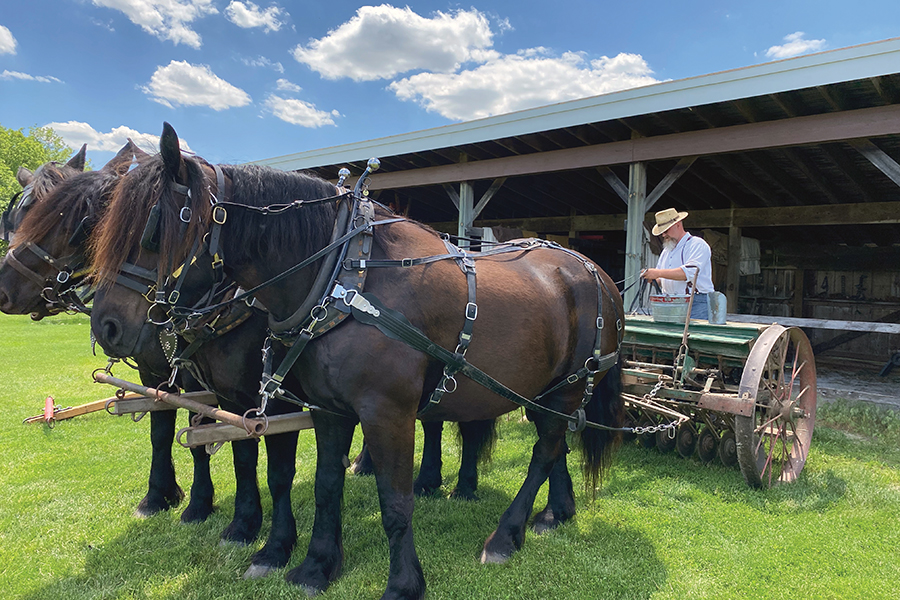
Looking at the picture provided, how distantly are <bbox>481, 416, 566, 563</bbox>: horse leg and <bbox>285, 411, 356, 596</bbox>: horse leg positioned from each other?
0.89 m

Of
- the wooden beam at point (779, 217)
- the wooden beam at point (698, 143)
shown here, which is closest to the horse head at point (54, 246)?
the wooden beam at point (698, 143)

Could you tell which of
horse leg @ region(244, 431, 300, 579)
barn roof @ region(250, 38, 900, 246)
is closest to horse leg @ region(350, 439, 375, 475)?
horse leg @ region(244, 431, 300, 579)

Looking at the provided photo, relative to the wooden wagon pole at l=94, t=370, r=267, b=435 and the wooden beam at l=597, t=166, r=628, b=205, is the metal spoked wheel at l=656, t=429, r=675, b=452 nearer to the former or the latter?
the wooden beam at l=597, t=166, r=628, b=205

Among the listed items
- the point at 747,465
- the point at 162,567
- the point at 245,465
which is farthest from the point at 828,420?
the point at 162,567

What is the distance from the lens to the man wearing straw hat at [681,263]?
12.8ft

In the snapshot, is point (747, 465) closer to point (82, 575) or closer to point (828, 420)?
point (828, 420)

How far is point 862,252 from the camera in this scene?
33.6ft

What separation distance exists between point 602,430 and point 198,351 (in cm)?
271

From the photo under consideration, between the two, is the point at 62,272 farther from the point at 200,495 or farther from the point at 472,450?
the point at 472,450

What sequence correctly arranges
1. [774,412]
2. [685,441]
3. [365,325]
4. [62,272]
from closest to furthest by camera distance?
[365,325] → [62,272] → [774,412] → [685,441]

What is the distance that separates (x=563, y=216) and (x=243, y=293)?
9822 mm

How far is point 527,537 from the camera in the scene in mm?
3275

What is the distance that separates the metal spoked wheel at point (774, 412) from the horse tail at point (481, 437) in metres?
1.77

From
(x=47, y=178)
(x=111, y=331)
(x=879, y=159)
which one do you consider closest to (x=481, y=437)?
(x=111, y=331)
